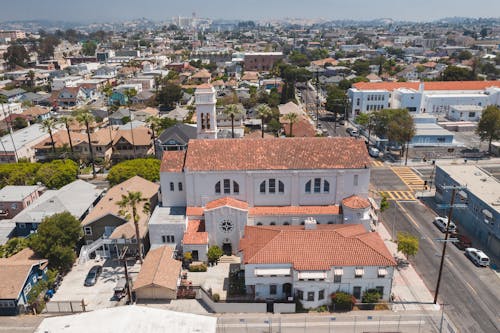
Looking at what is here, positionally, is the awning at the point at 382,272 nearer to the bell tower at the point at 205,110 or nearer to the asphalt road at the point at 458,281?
the asphalt road at the point at 458,281

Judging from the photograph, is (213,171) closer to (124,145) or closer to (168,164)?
(168,164)

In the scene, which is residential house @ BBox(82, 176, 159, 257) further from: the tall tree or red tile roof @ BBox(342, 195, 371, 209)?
the tall tree

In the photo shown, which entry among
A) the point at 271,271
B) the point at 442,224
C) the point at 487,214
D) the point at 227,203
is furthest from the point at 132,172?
the point at 487,214

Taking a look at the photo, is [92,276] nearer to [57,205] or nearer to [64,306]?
[64,306]

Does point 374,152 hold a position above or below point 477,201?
below

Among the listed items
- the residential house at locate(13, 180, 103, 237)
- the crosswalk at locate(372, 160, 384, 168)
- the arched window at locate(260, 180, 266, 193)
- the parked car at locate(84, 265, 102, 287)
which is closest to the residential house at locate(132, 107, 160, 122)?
the residential house at locate(13, 180, 103, 237)

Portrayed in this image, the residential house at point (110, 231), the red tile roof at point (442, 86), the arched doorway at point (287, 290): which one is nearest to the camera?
the arched doorway at point (287, 290)

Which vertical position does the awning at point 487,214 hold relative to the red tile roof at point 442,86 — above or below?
below

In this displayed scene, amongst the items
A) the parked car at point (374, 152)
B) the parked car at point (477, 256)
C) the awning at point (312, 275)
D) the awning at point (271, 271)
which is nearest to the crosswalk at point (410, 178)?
the parked car at point (374, 152)
